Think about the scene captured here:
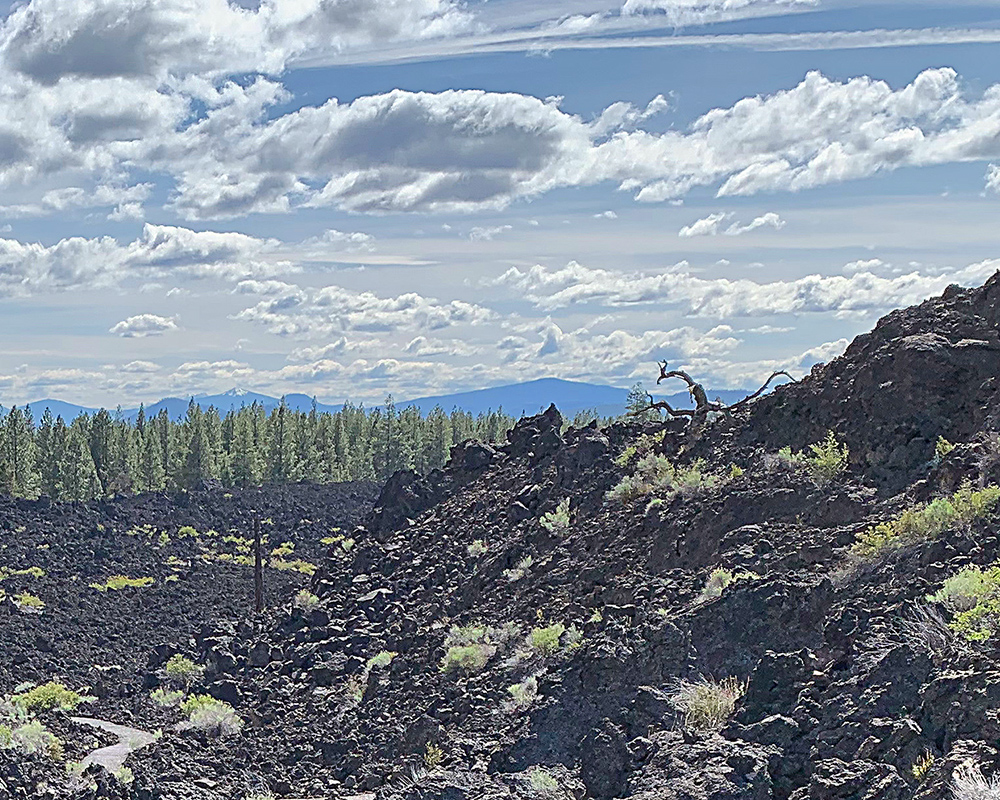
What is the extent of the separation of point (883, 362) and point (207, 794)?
14353 millimetres

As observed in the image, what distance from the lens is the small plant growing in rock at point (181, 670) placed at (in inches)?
1229

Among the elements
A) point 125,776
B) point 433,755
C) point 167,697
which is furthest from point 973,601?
point 167,697

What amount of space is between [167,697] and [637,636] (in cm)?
1719

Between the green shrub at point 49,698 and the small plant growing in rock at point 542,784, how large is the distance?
20.0 metres

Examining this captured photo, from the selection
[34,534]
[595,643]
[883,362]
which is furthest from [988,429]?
[34,534]

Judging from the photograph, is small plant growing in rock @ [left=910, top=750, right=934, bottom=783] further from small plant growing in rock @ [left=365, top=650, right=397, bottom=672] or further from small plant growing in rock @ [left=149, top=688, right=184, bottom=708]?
small plant growing in rock @ [left=149, top=688, right=184, bottom=708]

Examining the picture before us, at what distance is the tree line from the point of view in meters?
78.9

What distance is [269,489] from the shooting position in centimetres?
8831

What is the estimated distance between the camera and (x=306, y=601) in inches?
1275

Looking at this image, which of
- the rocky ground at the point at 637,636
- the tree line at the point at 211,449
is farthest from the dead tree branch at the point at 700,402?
the tree line at the point at 211,449

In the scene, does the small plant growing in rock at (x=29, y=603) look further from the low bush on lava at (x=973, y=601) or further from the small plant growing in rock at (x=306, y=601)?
the low bush on lava at (x=973, y=601)

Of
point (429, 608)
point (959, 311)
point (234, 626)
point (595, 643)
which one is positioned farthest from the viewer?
point (234, 626)

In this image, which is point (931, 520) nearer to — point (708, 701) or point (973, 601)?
point (973, 601)

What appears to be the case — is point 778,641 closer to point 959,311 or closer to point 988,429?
point 988,429
